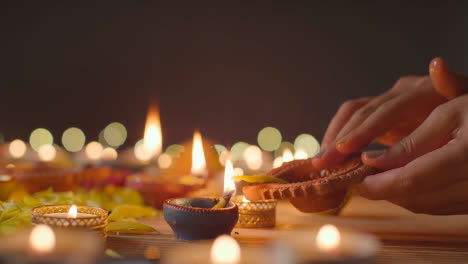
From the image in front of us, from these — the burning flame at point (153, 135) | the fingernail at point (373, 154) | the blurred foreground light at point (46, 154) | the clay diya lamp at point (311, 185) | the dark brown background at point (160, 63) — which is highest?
the dark brown background at point (160, 63)

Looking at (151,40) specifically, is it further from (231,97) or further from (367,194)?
(367,194)

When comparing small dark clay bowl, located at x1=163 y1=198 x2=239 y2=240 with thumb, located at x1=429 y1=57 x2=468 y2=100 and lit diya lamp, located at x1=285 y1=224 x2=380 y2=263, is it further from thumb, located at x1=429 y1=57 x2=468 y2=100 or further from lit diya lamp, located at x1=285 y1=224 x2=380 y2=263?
thumb, located at x1=429 y1=57 x2=468 y2=100

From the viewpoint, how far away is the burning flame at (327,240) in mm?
595

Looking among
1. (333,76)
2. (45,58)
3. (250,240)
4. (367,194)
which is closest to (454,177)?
(367,194)

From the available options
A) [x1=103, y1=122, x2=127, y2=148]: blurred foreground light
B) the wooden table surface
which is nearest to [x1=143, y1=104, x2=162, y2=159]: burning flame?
the wooden table surface

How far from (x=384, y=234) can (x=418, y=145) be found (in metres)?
0.24

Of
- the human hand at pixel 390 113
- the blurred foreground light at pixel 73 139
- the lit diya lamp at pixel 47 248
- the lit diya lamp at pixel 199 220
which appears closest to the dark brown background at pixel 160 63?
Result: the blurred foreground light at pixel 73 139

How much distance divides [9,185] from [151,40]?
4.61 meters

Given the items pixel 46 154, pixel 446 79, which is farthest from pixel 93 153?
pixel 446 79

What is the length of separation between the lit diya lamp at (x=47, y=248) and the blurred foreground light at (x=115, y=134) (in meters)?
5.04

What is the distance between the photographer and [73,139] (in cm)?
584

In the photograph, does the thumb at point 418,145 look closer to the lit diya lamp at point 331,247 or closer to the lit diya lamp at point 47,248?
the lit diya lamp at point 331,247

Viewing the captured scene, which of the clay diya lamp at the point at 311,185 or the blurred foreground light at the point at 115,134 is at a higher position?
the blurred foreground light at the point at 115,134

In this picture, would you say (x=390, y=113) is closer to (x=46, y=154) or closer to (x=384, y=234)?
(x=384, y=234)
